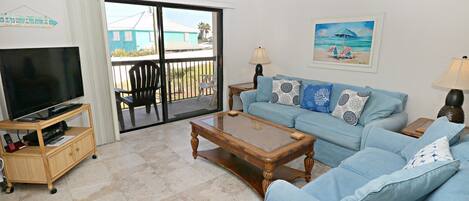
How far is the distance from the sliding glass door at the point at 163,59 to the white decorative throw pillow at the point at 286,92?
4.62 feet

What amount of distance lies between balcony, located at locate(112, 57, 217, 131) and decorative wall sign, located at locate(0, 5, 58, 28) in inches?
41.5

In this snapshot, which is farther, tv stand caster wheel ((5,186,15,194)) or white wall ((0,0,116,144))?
white wall ((0,0,116,144))

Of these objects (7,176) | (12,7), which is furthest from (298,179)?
(12,7)

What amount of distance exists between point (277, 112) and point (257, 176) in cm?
113

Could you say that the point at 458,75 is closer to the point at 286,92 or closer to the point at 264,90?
the point at 286,92

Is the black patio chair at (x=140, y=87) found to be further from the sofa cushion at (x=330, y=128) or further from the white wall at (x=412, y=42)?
the white wall at (x=412, y=42)

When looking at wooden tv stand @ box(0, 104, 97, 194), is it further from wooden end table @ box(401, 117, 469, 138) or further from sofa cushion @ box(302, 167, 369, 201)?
wooden end table @ box(401, 117, 469, 138)

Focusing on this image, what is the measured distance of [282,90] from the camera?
3787mm

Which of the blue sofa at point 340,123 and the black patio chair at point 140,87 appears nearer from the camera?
the blue sofa at point 340,123

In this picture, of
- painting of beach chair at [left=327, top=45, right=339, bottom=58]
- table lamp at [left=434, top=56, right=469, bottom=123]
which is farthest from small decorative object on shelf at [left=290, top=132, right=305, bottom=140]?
painting of beach chair at [left=327, top=45, right=339, bottom=58]

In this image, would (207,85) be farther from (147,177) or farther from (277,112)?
(147,177)

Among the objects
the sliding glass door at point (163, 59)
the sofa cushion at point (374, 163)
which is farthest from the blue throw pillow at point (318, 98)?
the sliding glass door at point (163, 59)

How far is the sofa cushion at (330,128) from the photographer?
2.66m

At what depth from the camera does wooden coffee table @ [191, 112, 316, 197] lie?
217 cm
